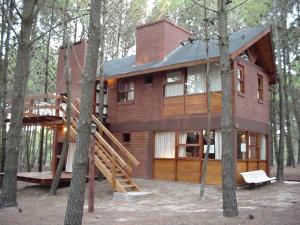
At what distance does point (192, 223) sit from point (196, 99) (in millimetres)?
8317

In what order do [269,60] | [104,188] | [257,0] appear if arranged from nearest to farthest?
[104,188] < [269,60] < [257,0]

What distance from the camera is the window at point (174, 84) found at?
15.9 metres

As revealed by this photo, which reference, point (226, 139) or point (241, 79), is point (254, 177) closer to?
point (241, 79)

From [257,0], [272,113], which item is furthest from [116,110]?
[272,113]

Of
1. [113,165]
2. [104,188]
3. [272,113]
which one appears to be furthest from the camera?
[272,113]

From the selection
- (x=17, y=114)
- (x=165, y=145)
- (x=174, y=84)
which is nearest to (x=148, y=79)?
(x=174, y=84)

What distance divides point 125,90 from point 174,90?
2.99 meters

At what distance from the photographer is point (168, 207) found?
33.4 feet

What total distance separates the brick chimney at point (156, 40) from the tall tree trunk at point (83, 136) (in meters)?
11.6

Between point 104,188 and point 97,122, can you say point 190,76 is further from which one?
point 104,188

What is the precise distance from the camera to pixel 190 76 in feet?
51.7

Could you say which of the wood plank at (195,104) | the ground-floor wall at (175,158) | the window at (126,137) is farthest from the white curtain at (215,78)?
the window at (126,137)

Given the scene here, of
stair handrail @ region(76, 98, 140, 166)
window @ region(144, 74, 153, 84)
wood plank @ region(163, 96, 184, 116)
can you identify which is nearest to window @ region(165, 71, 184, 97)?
wood plank @ region(163, 96, 184, 116)

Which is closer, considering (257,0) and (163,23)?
(163,23)
